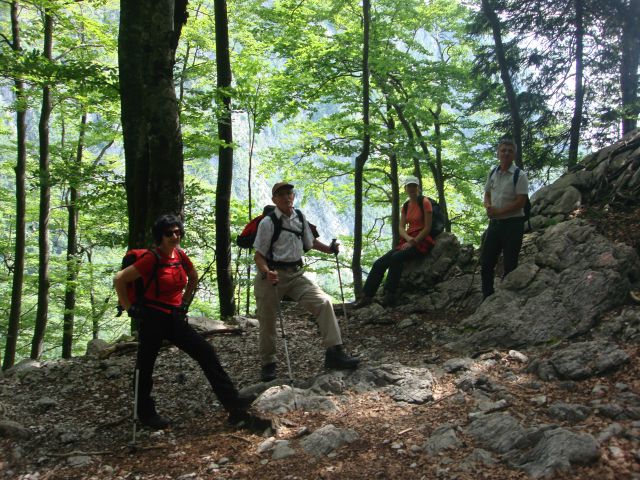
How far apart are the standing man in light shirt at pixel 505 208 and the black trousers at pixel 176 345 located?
444 cm

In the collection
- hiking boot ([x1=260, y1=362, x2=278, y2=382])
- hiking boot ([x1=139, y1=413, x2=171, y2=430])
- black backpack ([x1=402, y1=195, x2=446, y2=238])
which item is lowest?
hiking boot ([x1=139, y1=413, x2=171, y2=430])

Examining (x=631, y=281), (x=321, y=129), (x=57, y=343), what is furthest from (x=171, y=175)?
(x=57, y=343)

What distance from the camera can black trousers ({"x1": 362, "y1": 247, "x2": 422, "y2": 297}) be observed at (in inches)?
346

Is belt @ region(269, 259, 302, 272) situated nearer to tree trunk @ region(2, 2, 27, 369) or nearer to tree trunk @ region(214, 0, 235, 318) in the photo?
tree trunk @ region(214, 0, 235, 318)

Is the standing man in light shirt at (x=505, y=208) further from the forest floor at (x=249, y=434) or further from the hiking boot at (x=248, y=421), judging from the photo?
the hiking boot at (x=248, y=421)

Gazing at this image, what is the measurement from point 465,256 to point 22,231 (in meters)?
12.6

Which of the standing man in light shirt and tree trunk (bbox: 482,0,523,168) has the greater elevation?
tree trunk (bbox: 482,0,523,168)

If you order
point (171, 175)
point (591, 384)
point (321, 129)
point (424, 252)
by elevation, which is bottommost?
point (591, 384)

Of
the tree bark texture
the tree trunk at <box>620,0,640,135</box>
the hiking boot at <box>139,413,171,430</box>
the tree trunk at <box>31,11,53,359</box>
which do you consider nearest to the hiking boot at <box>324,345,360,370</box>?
the hiking boot at <box>139,413,171,430</box>

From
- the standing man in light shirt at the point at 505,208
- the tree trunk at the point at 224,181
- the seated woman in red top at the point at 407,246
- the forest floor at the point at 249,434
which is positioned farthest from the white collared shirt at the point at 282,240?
the tree trunk at the point at 224,181

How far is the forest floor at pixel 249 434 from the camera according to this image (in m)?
3.69

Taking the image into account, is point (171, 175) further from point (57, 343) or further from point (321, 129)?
point (57, 343)

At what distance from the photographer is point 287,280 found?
576 cm

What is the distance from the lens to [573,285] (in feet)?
21.7
